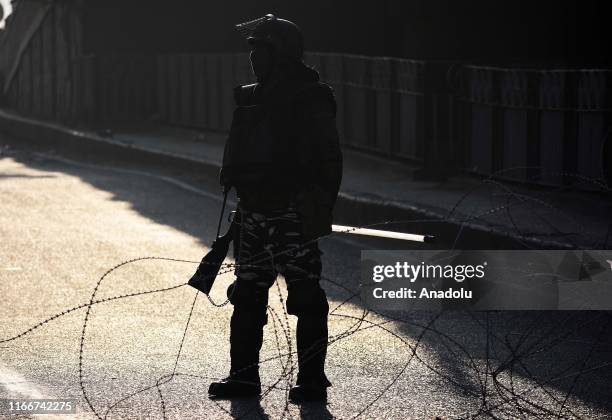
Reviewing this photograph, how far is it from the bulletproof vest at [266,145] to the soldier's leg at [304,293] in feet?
0.69

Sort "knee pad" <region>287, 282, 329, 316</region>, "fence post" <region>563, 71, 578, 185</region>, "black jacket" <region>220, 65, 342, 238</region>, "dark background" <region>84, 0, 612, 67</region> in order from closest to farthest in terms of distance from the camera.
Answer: "black jacket" <region>220, 65, 342, 238</region>
"knee pad" <region>287, 282, 329, 316</region>
"fence post" <region>563, 71, 578, 185</region>
"dark background" <region>84, 0, 612, 67</region>

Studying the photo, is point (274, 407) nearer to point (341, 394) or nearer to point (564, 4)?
point (341, 394)

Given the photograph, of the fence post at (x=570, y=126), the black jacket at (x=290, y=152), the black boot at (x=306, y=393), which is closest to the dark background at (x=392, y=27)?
the fence post at (x=570, y=126)

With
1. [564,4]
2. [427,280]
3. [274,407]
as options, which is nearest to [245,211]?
[274,407]

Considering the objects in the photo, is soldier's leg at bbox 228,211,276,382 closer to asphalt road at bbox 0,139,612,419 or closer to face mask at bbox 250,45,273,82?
asphalt road at bbox 0,139,612,419

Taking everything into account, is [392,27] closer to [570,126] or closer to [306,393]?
[570,126]

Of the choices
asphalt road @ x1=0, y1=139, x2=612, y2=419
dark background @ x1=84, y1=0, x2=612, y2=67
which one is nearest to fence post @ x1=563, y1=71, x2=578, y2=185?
asphalt road @ x1=0, y1=139, x2=612, y2=419

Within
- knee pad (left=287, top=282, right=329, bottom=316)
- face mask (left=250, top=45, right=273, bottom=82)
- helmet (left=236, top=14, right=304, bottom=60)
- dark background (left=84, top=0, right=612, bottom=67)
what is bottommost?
knee pad (left=287, top=282, right=329, bottom=316)

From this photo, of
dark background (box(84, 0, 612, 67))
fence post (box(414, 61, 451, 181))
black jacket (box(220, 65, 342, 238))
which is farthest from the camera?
dark background (box(84, 0, 612, 67))

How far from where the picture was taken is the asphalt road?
688 cm

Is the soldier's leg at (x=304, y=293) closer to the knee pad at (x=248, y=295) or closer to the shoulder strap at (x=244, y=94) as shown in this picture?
the knee pad at (x=248, y=295)

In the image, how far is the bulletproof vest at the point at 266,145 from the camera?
22.4 ft

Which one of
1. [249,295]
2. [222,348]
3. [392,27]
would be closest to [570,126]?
[222,348]

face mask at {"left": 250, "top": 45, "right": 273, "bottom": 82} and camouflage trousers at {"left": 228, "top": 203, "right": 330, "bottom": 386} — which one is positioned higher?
face mask at {"left": 250, "top": 45, "right": 273, "bottom": 82}
